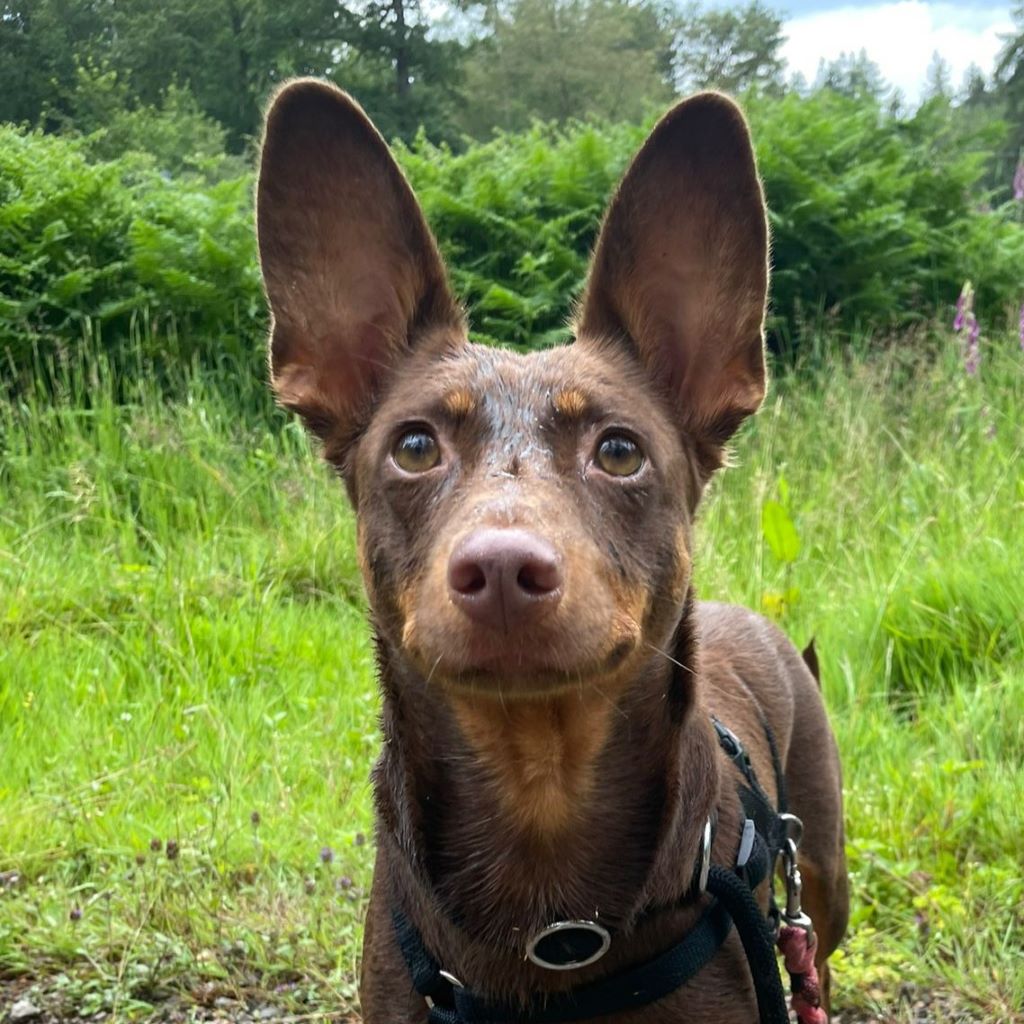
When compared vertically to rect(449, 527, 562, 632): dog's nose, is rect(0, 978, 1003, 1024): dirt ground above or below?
below

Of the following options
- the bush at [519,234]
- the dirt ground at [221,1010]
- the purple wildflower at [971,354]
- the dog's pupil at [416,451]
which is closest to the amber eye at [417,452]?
the dog's pupil at [416,451]

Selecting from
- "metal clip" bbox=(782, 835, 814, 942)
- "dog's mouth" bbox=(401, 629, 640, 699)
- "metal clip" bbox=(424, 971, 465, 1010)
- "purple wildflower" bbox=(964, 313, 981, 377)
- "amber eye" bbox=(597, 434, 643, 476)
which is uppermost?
"amber eye" bbox=(597, 434, 643, 476)

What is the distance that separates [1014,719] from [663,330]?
2.21 metres

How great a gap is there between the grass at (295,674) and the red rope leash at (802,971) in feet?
2.37

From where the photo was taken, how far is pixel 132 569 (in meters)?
5.01

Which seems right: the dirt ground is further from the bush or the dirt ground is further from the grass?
the bush

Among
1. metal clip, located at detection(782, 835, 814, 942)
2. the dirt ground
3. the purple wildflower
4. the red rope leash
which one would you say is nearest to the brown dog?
metal clip, located at detection(782, 835, 814, 942)

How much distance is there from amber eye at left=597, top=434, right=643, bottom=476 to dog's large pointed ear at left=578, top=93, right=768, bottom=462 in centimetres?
34

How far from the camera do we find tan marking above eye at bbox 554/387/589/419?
6.17 feet

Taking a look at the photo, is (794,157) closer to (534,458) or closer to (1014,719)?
(1014,719)

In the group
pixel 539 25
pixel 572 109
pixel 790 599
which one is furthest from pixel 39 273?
A: pixel 539 25

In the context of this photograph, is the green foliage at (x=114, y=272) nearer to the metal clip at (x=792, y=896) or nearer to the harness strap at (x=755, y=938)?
the metal clip at (x=792, y=896)

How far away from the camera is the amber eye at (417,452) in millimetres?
1890

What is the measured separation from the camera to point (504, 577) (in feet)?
4.86
